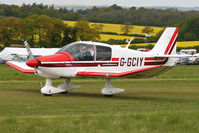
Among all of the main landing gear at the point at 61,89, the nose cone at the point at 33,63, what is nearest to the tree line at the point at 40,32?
the main landing gear at the point at 61,89

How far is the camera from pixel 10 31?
298 feet

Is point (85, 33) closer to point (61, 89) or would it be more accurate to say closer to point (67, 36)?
Result: point (67, 36)

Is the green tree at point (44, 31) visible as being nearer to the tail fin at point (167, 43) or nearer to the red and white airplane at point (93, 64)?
the tail fin at point (167, 43)

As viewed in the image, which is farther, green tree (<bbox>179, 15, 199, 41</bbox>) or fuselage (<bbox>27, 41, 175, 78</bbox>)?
green tree (<bbox>179, 15, 199, 41</bbox>)

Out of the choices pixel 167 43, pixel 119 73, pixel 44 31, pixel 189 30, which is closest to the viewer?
pixel 119 73

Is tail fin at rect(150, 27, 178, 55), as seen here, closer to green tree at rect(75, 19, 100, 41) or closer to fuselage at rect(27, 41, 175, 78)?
fuselage at rect(27, 41, 175, 78)

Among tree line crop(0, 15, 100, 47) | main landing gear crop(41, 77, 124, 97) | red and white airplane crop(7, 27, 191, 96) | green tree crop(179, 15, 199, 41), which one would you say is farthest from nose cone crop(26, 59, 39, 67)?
green tree crop(179, 15, 199, 41)

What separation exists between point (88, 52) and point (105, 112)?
5470mm

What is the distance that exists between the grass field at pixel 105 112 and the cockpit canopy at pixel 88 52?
5.22ft

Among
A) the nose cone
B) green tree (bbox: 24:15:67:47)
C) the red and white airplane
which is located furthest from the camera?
green tree (bbox: 24:15:67:47)

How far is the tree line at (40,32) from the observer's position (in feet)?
283

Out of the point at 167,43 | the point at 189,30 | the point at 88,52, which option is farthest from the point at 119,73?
the point at 189,30

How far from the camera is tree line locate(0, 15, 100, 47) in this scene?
86.4m

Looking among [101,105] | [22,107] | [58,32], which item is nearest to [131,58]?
[101,105]
